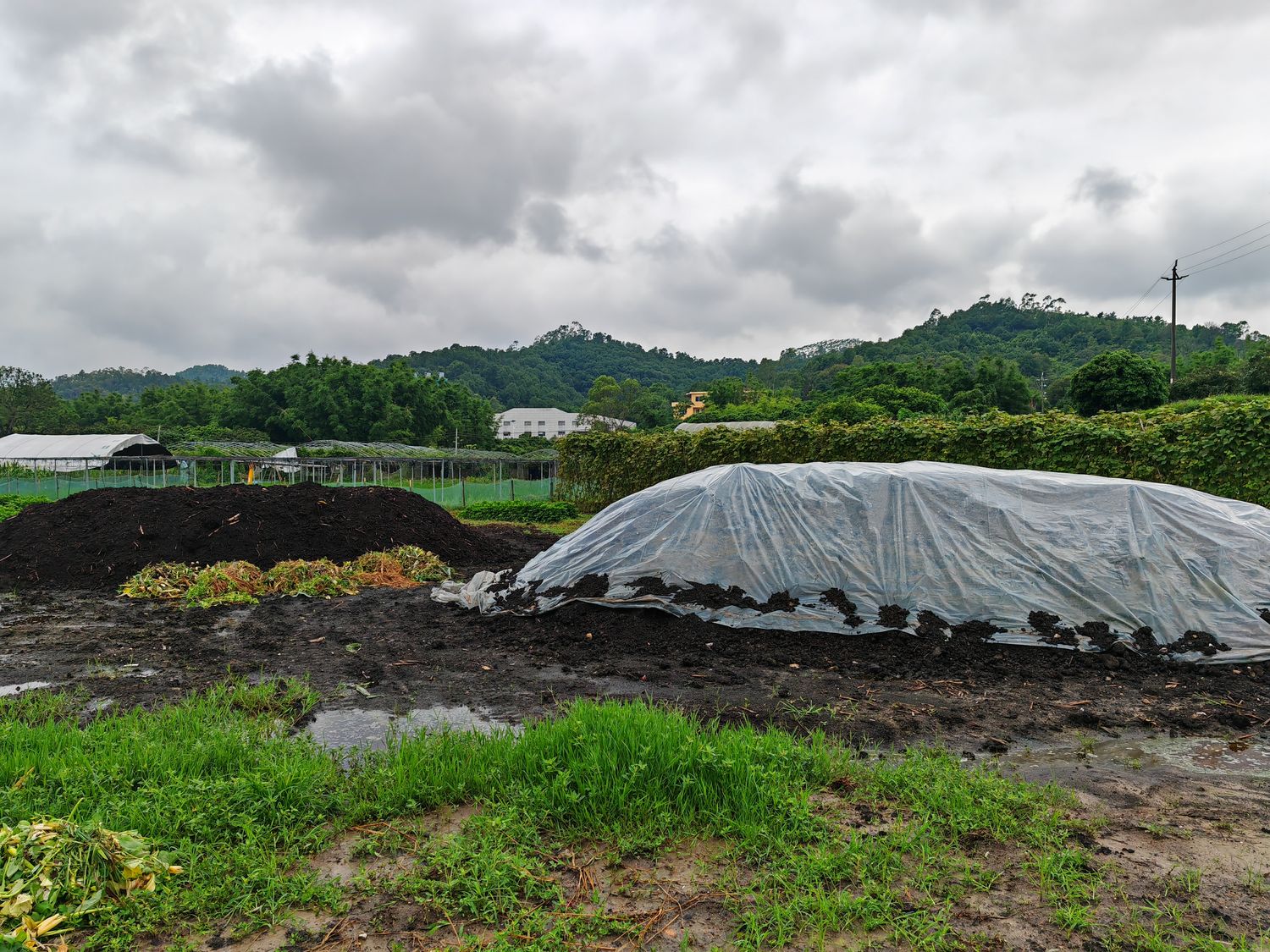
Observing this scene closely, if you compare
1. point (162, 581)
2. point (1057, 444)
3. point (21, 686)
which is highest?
point (1057, 444)

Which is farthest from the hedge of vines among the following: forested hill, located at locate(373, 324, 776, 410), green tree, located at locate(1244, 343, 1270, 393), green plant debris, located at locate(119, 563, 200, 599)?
forested hill, located at locate(373, 324, 776, 410)

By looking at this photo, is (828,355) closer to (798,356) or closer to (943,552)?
(798,356)

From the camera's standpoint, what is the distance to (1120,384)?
117 feet

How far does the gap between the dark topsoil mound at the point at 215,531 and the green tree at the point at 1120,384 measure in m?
34.7

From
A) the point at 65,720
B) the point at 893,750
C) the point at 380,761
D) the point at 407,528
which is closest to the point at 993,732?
the point at 893,750

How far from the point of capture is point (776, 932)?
2.29 meters

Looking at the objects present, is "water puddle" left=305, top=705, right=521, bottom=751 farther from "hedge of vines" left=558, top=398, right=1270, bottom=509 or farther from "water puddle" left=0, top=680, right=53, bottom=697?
"hedge of vines" left=558, top=398, right=1270, bottom=509

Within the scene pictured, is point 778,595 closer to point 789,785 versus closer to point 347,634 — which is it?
point 789,785

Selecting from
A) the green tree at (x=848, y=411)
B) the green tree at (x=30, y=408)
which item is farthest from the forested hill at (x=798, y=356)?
the green tree at (x=848, y=411)

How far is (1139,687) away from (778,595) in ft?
8.70

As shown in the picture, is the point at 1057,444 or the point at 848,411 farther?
the point at 848,411

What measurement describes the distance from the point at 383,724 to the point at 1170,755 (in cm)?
447

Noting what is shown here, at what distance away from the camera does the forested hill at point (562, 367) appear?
107375 mm

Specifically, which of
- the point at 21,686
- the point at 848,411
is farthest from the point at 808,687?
the point at 848,411
